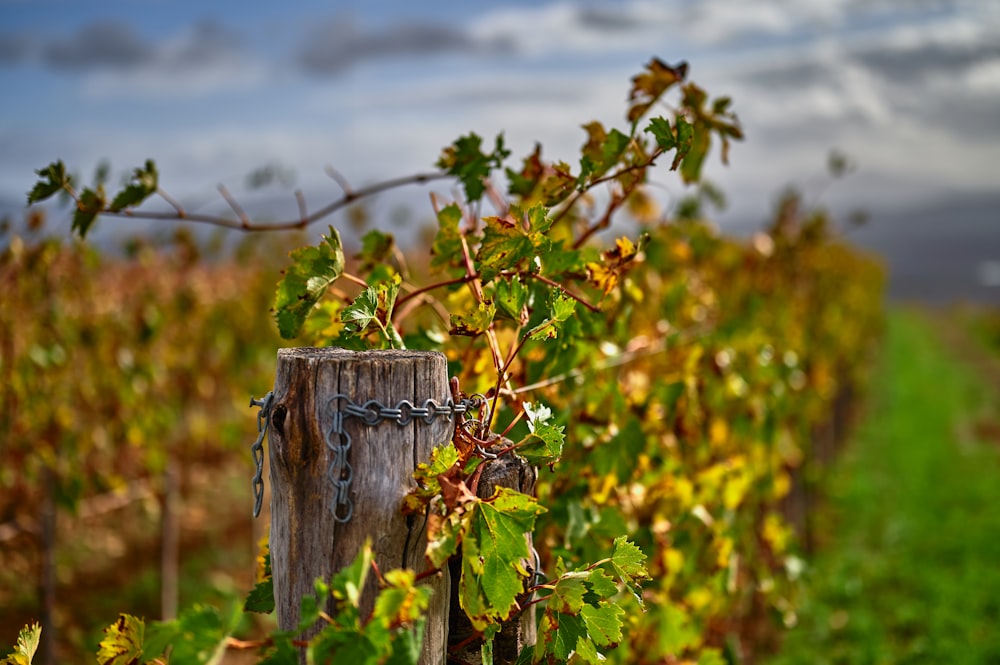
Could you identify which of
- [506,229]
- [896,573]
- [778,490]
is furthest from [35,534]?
[896,573]

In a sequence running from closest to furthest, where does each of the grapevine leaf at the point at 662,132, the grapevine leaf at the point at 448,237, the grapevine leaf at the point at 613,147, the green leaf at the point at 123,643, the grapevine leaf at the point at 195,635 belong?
the grapevine leaf at the point at 195,635
the green leaf at the point at 123,643
the grapevine leaf at the point at 662,132
the grapevine leaf at the point at 448,237
the grapevine leaf at the point at 613,147

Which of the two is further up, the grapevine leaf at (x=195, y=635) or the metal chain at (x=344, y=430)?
the metal chain at (x=344, y=430)

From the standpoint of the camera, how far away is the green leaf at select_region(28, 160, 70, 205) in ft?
5.97

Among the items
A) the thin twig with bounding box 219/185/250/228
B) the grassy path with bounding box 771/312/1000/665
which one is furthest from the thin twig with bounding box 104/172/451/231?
the grassy path with bounding box 771/312/1000/665

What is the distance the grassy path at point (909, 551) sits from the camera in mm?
5605

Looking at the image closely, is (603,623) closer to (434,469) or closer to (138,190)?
(434,469)

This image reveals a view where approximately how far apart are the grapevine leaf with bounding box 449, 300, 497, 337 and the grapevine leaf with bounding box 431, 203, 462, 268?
0.35 metres

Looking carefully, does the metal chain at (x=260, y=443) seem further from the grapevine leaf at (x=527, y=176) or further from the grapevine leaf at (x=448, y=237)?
the grapevine leaf at (x=527, y=176)

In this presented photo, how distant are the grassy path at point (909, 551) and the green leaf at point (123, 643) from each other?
335 centimetres

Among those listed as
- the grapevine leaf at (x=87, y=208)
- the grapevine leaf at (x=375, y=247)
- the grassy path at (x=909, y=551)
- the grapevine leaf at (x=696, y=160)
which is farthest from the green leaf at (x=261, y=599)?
the grassy path at (x=909, y=551)

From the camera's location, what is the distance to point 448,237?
5.83ft

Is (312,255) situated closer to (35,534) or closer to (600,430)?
(600,430)

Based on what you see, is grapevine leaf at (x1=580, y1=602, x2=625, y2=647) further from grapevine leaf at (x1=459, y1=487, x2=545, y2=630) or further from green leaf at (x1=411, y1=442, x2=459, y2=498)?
green leaf at (x1=411, y1=442, x2=459, y2=498)

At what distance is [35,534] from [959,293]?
10143cm
